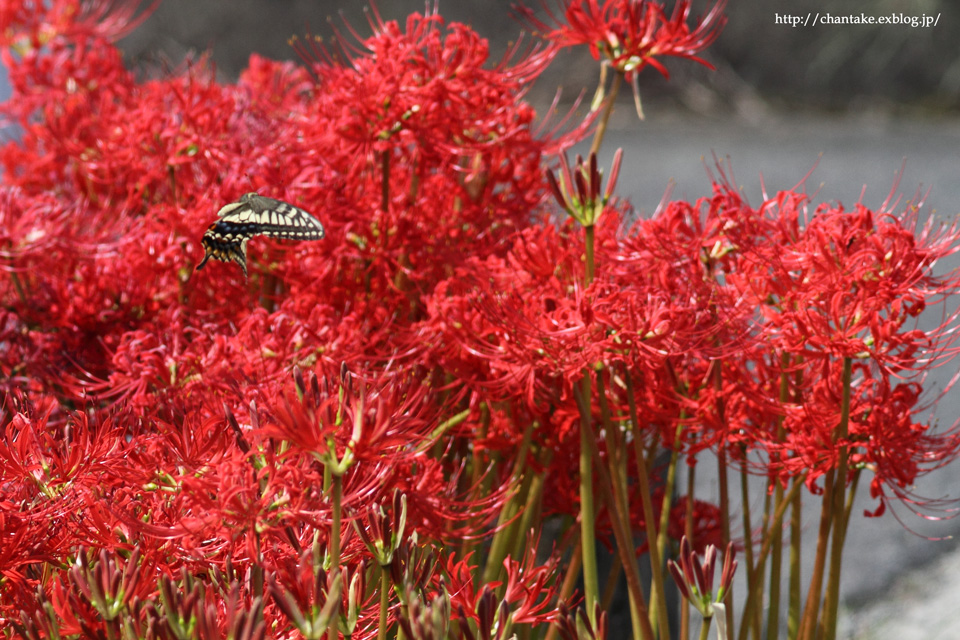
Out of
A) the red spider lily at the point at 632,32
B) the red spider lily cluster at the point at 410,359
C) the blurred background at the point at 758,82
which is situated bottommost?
the red spider lily cluster at the point at 410,359

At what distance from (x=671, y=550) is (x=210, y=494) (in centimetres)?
79

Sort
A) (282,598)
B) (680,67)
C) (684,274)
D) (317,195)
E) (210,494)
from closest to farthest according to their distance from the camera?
(282,598), (210,494), (684,274), (317,195), (680,67)

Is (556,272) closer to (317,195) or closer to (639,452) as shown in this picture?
(639,452)

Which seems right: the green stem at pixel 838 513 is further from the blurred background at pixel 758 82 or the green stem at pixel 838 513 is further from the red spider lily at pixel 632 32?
the blurred background at pixel 758 82

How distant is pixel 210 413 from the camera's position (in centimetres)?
78

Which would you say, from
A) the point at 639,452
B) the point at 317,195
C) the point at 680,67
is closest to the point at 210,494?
the point at 639,452

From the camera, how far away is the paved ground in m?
2.16

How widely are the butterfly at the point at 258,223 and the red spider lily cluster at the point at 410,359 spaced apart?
3.9 inches

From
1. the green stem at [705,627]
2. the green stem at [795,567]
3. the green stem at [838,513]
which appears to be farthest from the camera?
the green stem at [795,567]

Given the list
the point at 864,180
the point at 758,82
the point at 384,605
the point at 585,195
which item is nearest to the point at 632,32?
the point at 585,195

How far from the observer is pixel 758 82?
212 inches

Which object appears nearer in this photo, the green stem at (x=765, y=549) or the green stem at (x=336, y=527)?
the green stem at (x=336, y=527)

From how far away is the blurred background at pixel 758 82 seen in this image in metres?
4.57

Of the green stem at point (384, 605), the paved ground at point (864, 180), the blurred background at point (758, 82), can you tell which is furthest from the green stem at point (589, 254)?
the blurred background at point (758, 82)
